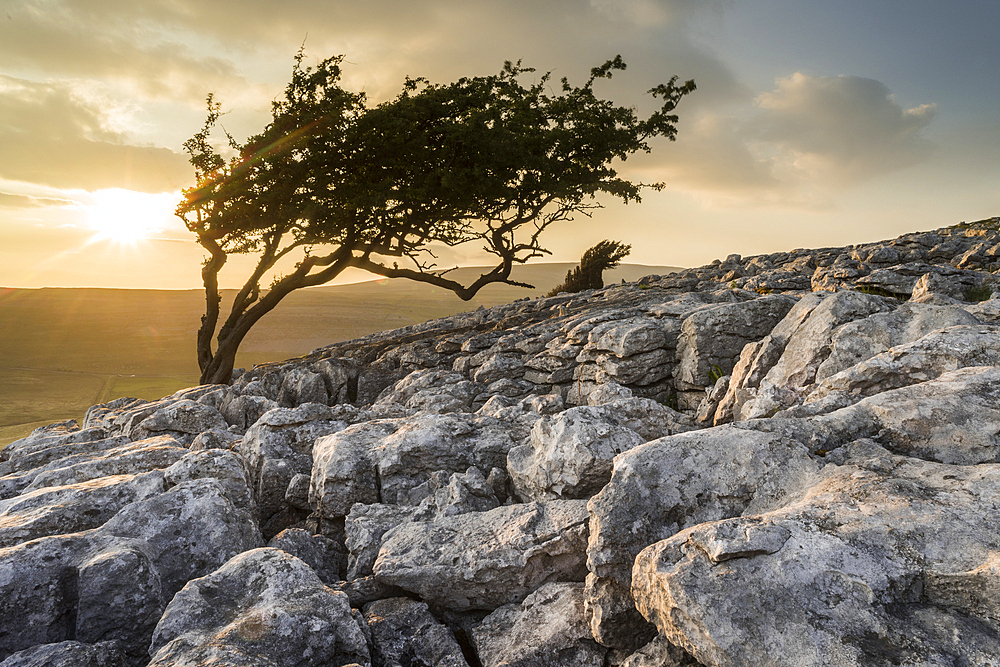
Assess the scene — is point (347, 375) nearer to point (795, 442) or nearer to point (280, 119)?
point (280, 119)

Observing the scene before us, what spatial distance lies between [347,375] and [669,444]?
13.5 metres

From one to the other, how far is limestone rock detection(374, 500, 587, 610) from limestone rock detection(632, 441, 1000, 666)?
3.94 ft

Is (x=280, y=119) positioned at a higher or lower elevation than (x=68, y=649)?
higher

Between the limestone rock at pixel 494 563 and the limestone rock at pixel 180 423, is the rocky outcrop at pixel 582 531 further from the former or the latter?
the limestone rock at pixel 180 423

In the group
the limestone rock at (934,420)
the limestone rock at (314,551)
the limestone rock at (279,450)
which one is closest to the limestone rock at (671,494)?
the limestone rock at (934,420)

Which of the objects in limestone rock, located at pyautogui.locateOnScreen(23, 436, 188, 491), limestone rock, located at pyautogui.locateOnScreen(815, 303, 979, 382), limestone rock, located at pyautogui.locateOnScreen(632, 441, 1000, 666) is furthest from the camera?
limestone rock, located at pyautogui.locateOnScreen(23, 436, 188, 491)

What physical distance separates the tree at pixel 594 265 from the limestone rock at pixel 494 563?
24443 mm

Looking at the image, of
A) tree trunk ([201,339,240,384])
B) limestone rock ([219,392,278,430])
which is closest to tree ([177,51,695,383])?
tree trunk ([201,339,240,384])

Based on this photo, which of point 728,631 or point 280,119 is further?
point 280,119

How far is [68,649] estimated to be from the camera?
3896 mm

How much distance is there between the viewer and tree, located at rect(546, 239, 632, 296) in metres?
29.3

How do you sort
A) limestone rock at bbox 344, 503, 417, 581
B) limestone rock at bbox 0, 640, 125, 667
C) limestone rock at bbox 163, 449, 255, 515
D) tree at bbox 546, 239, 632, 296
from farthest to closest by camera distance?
tree at bbox 546, 239, 632, 296 < limestone rock at bbox 163, 449, 255, 515 < limestone rock at bbox 344, 503, 417, 581 < limestone rock at bbox 0, 640, 125, 667

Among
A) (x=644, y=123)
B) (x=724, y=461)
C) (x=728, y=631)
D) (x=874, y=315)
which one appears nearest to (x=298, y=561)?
(x=728, y=631)

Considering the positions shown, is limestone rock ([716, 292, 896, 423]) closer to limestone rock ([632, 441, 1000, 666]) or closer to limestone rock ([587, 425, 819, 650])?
limestone rock ([587, 425, 819, 650])
